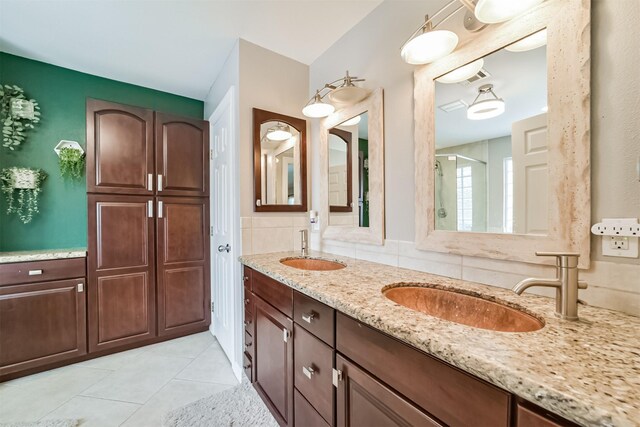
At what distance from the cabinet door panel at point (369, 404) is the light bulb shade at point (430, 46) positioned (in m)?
1.34

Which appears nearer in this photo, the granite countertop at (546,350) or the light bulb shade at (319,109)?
the granite countertop at (546,350)

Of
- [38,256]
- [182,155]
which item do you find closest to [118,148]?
[182,155]

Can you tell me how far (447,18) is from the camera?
43.4 inches

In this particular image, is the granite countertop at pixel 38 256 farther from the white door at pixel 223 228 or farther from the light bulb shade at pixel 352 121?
the light bulb shade at pixel 352 121

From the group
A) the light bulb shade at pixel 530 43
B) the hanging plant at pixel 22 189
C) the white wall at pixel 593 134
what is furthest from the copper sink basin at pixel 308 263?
the hanging plant at pixel 22 189

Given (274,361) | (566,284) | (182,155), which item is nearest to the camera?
(566,284)

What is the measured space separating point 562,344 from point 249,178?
5.98ft

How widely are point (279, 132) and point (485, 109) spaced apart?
1.43m

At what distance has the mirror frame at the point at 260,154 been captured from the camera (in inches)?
76.2

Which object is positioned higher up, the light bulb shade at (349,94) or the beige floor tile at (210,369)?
the light bulb shade at (349,94)

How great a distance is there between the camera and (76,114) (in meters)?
2.35

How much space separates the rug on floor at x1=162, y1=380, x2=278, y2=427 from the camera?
57.9 inches

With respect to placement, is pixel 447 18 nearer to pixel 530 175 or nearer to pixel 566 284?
pixel 530 175

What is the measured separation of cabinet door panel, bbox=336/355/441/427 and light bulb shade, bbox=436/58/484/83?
1310mm
